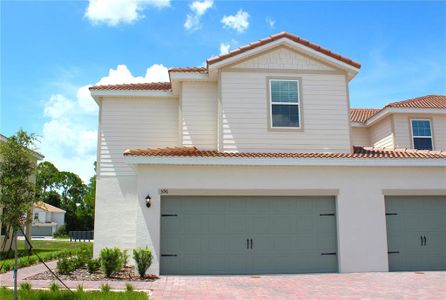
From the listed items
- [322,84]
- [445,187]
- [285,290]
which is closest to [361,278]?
[285,290]

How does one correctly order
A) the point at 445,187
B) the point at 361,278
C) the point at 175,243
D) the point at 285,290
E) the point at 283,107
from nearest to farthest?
1. the point at 285,290
2. the point at 361,278
3. the point at 175,243
4. the point at 445,187
5. the point at 283,107

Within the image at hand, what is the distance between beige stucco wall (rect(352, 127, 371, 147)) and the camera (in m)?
23.5

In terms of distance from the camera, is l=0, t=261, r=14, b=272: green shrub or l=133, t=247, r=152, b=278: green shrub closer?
l=133, t=247, r=152, b=278: green shrub

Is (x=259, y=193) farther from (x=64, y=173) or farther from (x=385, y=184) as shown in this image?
(x=64, y=173)

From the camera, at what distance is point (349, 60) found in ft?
50.6

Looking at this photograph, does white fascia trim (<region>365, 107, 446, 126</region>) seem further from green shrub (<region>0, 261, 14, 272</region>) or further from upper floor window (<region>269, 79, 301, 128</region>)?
green shrub (<region>0, 261, 14, 272</region>)

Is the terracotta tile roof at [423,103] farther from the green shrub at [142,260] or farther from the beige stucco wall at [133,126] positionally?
the green shrub at [142,260]

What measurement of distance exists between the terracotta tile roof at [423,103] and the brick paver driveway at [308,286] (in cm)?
1020

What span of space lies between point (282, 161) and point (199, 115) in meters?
4.30

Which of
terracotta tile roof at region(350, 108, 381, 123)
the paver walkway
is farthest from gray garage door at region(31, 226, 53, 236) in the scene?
the paver walkway

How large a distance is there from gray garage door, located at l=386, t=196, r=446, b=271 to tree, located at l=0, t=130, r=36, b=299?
10.8 meters

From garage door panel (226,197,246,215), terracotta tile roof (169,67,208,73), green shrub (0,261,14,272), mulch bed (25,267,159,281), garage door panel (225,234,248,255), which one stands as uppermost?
terracotta tile roof (169,67,208,73)

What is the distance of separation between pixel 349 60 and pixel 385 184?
4.82m

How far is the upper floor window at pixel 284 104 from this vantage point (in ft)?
49.6
